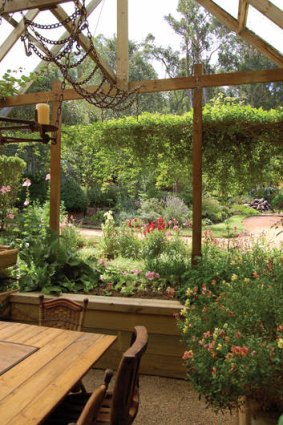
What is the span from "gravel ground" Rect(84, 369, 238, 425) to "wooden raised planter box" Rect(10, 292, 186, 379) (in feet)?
0.33

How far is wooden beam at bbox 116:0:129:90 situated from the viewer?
12.0 ft

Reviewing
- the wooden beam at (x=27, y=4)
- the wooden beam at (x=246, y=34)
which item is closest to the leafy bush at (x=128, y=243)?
the wooden beam at (x=246, y=34)

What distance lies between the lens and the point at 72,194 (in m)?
8.51

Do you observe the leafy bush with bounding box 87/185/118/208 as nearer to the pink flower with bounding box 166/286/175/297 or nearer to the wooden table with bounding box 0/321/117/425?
the pink flower with bounding box 166/286/175/297

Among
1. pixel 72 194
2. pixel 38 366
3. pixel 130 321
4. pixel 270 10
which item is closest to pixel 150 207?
pixel 72 194

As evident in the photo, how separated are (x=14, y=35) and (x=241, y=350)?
410cm

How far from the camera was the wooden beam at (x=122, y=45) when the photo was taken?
12.0 ft

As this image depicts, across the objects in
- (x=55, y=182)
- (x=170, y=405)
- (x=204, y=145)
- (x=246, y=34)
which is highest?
(x=246, y=34)

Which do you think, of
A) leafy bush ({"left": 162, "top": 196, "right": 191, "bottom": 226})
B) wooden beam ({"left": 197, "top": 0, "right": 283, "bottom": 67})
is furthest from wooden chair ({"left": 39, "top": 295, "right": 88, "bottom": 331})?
leafy bush ({"left": 162, "top": 196, "right": 191, "bottom": 226})

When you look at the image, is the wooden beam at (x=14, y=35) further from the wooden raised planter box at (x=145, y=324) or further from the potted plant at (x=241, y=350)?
the potted plant at (x=241, y=350)

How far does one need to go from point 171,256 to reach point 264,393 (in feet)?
7.61

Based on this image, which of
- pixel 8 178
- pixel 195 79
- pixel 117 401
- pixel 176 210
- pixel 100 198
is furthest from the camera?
pixel 100 198

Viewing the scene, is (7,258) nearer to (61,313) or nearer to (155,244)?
(61,313)

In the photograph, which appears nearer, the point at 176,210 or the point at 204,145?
the point at 204,145
